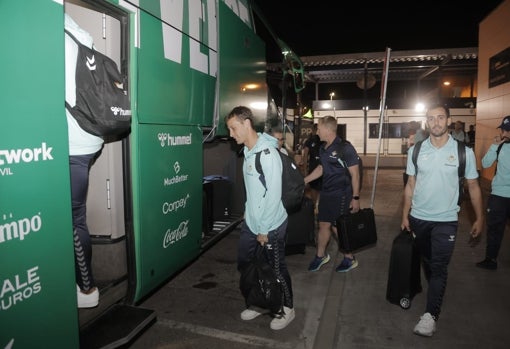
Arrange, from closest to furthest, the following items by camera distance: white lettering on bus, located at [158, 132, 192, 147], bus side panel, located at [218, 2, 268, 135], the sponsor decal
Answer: white lettering on bus, located at [158, 132, 192, 147] → the sponsor decal → bus side panel, located at [218, 2, 268, 135]

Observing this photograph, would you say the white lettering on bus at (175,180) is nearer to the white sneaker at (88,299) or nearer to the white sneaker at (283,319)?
the white sneaker at (88,299)

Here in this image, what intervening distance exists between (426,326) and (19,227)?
10.3 feet

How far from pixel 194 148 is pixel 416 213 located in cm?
215

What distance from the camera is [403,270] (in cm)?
375

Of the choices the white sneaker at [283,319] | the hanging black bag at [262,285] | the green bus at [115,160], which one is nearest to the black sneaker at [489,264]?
the white sneaker at [283,319]

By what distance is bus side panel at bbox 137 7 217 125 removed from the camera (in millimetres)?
2844

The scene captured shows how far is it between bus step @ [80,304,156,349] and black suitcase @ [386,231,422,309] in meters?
2.32

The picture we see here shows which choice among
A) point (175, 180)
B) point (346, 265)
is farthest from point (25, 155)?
point (346, 265)

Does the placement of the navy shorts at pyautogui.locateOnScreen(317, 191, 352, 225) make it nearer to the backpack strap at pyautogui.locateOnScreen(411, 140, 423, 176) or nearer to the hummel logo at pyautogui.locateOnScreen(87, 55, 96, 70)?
the backpack strap at pyautogui.locateOnScreen(411, 140, 423, 176)

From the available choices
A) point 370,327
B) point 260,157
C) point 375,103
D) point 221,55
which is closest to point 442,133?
point 260,157

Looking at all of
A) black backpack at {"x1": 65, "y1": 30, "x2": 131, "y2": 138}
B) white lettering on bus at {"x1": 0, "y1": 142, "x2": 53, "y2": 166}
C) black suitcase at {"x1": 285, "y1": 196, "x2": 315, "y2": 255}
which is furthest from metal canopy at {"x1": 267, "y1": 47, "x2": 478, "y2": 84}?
white lettering on bus at {"x1": 0, "y1": 142, "x2": 53, "y2": 166}

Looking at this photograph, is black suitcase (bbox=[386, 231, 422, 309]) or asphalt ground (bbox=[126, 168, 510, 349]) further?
black suitcase (bbox=[386, 231, 422, 309])

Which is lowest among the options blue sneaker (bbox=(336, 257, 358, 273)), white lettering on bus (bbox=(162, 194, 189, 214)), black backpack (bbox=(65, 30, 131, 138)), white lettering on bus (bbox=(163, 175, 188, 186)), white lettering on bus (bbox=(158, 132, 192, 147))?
blue sneaker (bbox=(336, 257, 358, 273))

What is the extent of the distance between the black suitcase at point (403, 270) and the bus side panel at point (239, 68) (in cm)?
223
